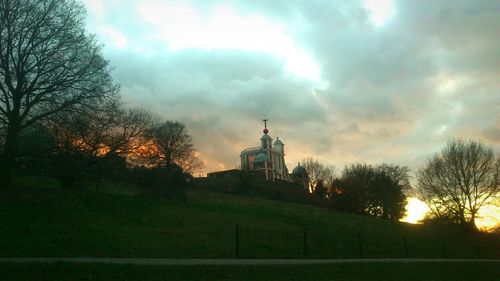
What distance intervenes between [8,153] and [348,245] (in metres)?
19.1

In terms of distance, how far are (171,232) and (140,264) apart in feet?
29.1

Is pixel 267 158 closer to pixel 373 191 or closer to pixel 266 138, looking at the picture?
pixel 266 138

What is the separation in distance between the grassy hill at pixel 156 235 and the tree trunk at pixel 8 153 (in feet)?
3.08

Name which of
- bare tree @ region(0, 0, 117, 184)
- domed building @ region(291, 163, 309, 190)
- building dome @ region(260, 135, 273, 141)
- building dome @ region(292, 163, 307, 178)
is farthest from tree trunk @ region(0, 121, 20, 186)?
building dome @ region(260, 135, 273, 141)

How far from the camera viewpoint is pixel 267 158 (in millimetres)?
106625

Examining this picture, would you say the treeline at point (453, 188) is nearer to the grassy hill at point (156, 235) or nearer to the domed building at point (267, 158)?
the grassy hill at point (156, 235)

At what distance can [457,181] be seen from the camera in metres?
53.1

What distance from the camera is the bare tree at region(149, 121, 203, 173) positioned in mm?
57928

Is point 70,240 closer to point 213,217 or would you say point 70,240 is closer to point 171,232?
point 171,232

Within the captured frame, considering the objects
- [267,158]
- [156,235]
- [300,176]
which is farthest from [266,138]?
[156,235]

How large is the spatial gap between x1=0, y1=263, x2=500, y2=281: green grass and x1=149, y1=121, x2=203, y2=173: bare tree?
3881 cm

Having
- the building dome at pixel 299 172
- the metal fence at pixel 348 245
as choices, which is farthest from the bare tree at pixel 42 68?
the building dome at pixel 299 172

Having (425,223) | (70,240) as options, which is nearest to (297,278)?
(70,240)

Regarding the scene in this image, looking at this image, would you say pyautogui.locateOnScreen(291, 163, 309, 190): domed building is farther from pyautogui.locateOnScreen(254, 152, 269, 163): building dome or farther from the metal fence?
the metal fence
